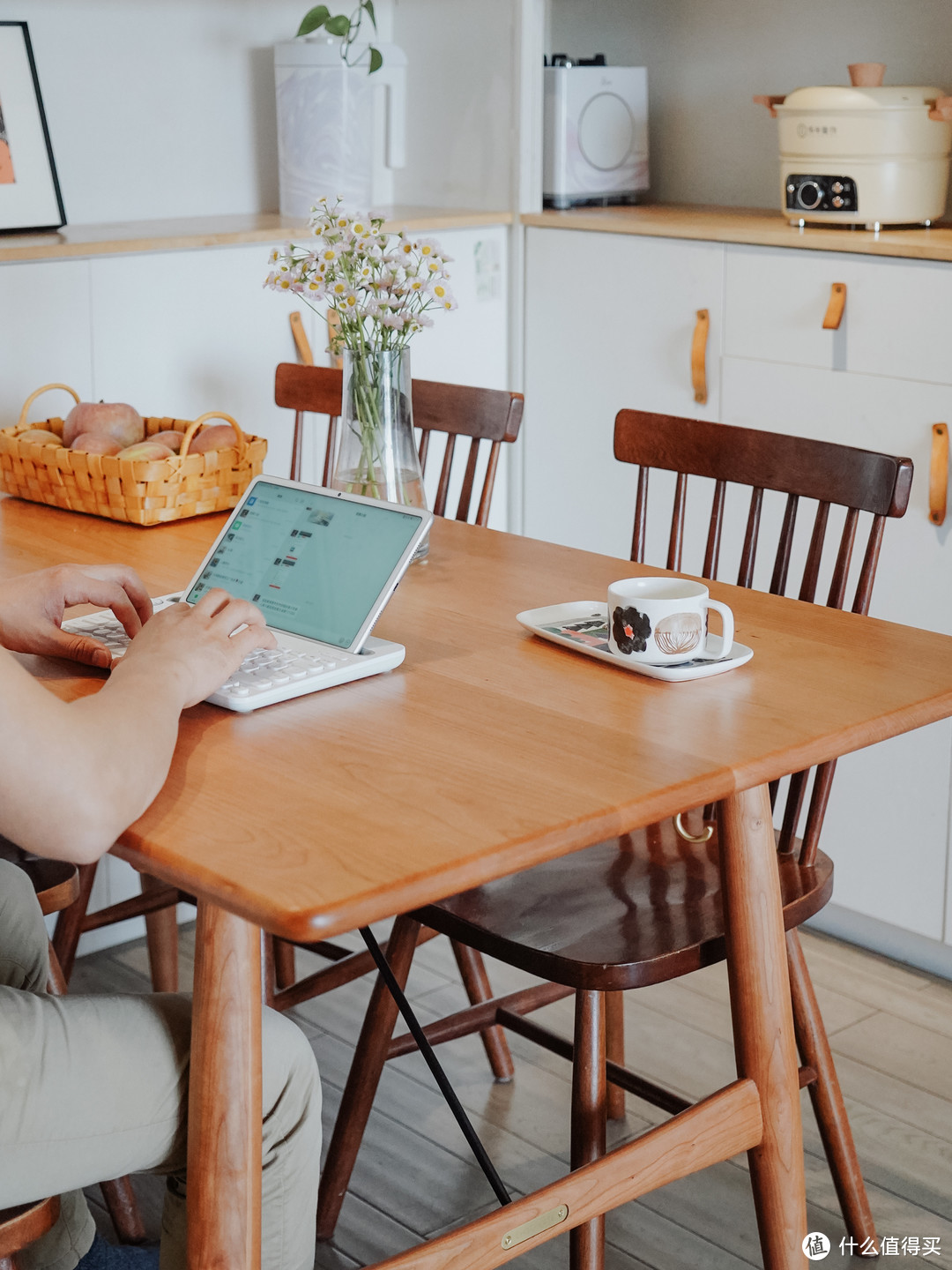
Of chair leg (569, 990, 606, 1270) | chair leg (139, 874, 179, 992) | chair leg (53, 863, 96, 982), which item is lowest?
chair leg (139, 874, 179, 992)

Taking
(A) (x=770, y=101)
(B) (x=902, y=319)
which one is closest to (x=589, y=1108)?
(B) (x=902, y=319)

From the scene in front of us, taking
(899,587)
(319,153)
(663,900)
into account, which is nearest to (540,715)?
(663,900)

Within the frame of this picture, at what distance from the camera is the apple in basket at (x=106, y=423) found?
2.00 metres

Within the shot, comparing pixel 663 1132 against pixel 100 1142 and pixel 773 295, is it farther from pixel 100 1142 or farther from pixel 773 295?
pixel 773 295

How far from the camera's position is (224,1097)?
109 centimetres

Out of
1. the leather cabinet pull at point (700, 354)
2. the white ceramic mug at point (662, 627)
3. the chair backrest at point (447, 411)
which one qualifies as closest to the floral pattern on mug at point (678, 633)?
the white ceramic mug at point (662, 627)

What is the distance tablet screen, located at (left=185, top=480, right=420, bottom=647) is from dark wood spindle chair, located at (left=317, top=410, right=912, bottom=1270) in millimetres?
364

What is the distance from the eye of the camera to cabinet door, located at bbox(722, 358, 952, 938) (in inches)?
92.0

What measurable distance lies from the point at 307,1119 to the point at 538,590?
0.61 metres

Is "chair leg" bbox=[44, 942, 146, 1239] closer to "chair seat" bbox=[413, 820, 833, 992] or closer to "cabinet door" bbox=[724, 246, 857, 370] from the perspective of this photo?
"chair seat" bbox=[413, 820, 833, 992]

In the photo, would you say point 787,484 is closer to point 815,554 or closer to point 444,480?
point 815,554

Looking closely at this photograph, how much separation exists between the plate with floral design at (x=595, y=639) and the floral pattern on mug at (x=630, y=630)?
12 mm

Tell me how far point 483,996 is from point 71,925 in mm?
596

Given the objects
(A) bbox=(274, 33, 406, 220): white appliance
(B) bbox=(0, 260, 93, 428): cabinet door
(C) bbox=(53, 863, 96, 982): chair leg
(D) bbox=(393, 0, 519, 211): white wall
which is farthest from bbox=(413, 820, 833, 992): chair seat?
(D) bbox=(393, 0, 519, 211): white wall
